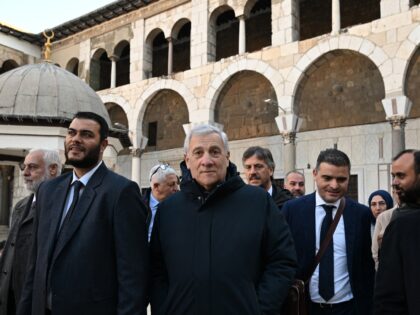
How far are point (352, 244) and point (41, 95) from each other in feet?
19.3

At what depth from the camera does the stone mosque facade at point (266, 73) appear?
13.7 m

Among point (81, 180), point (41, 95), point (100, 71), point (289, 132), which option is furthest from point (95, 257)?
point (100, 71)

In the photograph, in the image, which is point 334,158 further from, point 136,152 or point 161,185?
point 136,152

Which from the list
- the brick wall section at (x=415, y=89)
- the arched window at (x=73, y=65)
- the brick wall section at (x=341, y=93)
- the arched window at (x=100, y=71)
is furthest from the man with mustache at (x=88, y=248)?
the arched window at (x=73, y=65)

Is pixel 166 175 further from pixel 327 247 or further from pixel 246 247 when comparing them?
pixel 246 247

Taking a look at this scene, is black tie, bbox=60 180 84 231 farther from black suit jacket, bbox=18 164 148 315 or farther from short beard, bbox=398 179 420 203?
short beard, bbox=398 179 420 203

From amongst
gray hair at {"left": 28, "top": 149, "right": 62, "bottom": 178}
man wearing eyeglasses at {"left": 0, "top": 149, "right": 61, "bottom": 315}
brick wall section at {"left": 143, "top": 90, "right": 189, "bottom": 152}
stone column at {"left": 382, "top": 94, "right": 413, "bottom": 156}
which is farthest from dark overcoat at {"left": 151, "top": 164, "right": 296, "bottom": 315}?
brick wall section at {"left": 143, "top": 90, "right": 189, "bottom": 152}

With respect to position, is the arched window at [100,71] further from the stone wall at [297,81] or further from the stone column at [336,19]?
the stone column at [336,19]

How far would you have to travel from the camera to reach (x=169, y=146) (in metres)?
20.2

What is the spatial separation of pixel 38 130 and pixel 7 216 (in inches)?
413

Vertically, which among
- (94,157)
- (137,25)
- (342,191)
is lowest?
(342,191)

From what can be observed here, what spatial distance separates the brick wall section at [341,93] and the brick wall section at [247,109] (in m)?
1.39

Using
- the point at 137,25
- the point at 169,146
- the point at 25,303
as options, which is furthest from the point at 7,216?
the point at 25,303

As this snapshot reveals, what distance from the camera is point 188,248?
2.32 meters
